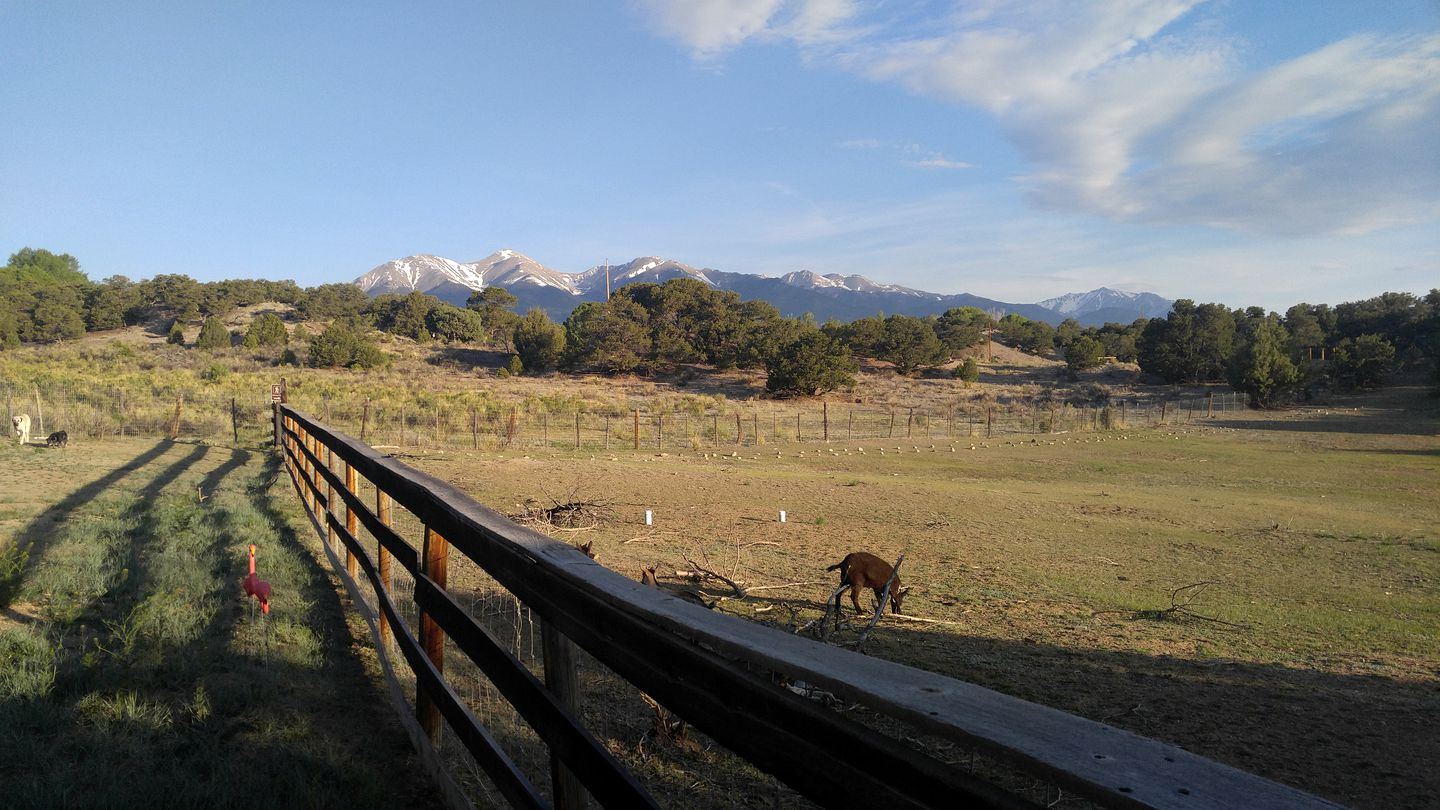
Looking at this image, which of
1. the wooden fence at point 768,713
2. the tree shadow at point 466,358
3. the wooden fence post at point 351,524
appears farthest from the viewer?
the tree shadow at point 466,358

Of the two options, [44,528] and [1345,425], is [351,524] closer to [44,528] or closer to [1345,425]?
[44,528]

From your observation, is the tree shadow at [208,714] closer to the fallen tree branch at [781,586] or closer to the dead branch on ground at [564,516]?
the fallen tree branch at [781,586]

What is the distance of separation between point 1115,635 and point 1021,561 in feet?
10.4

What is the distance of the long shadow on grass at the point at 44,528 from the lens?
528 cm

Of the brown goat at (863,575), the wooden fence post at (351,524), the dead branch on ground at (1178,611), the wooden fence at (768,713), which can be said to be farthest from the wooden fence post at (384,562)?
the dead branch on ground at (1178,611)

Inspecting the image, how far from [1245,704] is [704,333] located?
183 feet

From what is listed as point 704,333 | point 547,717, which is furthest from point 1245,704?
point 704,333

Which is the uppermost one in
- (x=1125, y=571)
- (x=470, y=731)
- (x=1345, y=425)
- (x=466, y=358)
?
(x=466, y=358)

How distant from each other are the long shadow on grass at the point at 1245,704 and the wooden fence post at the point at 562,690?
400cm

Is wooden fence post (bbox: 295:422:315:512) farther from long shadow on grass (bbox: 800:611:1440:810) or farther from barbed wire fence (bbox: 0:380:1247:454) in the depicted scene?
barbed wire fence (bbox: 0:380:1247:454)

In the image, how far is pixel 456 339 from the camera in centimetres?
6875

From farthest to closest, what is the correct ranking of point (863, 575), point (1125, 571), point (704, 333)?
point (704, 333)
point (1125, 571)
point (863, 575)

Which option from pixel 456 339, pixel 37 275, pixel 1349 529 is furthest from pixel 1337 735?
pixel 37 275

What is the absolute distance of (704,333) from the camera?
60.6 m
